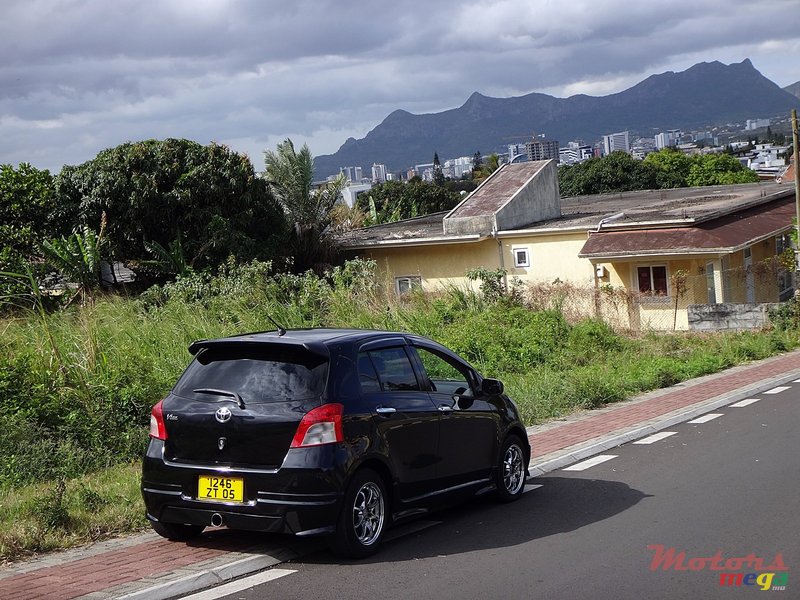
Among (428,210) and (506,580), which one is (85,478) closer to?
(506,580)

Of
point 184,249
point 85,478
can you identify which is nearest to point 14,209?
point 184,249

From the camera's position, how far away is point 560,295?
93.4ft

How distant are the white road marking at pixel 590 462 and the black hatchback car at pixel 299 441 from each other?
10.1 feet

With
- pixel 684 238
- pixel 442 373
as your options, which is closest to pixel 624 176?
pixel 684 238

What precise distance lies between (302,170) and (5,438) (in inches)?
1059

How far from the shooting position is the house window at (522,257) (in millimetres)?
35781

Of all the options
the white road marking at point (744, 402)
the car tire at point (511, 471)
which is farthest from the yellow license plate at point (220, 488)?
the white road marking at point (744, 402)

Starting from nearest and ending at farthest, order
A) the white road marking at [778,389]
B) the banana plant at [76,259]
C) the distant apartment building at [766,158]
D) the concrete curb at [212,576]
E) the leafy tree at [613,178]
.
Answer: the concrete curb at [212,576]
the white road marking at [778,389]
the banana plant at [76,259]
the leafy tree at [613,178]
the distant apartment building at [766,158]

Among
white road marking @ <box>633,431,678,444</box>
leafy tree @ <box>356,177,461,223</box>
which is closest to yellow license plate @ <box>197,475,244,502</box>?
white road marking @ <box>633,431,678,444</box>

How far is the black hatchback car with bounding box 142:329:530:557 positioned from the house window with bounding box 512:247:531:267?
91.5 feet

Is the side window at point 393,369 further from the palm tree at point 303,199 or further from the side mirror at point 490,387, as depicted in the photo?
the palm tree at point 303,199

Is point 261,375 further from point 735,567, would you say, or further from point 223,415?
point 735,567

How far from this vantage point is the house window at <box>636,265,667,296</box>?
32.6 metres

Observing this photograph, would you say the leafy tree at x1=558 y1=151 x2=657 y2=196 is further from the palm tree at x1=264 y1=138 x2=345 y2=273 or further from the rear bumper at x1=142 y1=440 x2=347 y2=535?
the rear bumper at x1=142 y1=440 x2=347 y2=535
